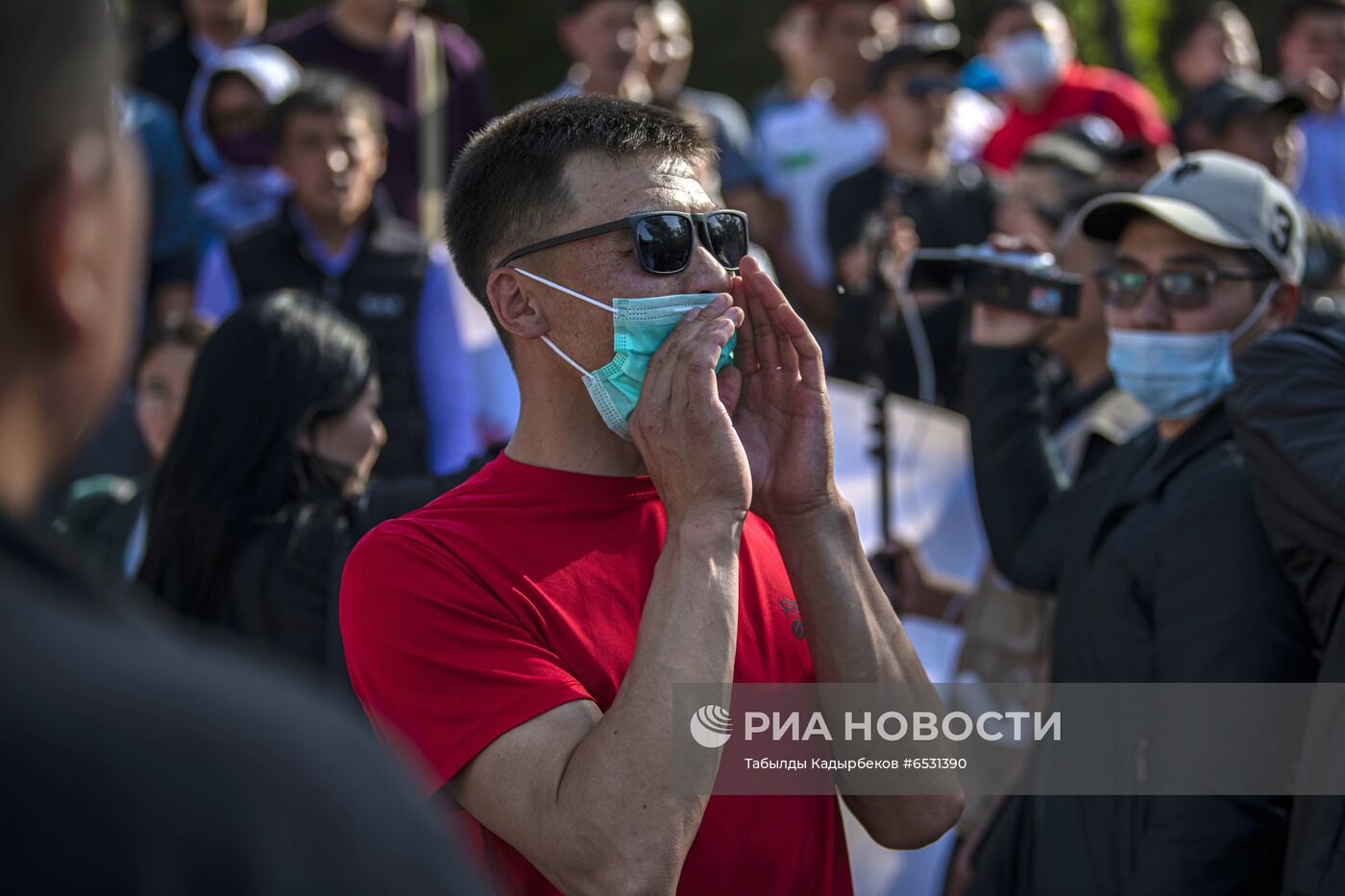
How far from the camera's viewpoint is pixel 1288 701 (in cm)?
311

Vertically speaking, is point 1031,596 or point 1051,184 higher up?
point 1051,184

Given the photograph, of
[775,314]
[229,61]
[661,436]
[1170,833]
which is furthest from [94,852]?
[229,61]

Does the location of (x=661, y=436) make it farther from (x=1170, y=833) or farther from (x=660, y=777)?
(x=1170, y=833)

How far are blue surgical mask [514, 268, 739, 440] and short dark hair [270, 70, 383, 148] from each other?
344cm

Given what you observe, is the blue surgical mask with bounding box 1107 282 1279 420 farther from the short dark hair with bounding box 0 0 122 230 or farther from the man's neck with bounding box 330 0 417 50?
the man's neck with bounding box 330 0 417 50

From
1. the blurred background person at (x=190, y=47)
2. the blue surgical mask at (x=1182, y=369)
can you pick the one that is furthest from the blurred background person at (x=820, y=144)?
the blue surgical mask at (x=1182, y=369)

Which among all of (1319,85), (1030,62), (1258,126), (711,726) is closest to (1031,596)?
(711,726)

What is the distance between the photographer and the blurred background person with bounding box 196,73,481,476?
5.30 m

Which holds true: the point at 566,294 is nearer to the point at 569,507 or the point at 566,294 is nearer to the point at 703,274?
the point at 703,274

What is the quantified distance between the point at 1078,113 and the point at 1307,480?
511cm

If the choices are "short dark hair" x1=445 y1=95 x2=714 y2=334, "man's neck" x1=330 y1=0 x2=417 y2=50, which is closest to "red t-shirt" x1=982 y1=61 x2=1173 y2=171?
"man's neck" x1=330 y1=0 x2=417 y2=50

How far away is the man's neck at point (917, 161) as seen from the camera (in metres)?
6.72

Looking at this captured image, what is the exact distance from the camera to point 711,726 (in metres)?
2.25

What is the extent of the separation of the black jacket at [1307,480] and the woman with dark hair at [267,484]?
195 cm
